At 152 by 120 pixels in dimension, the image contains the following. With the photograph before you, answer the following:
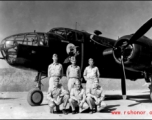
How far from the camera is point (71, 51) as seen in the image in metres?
9.29

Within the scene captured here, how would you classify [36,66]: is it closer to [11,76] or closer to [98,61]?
[98,61]

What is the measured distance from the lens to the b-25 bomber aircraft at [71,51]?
26.2 ft

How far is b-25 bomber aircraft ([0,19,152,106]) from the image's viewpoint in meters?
7.99

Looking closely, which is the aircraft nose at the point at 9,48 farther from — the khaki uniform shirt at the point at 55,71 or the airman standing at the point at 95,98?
the airman standing at the point at 95,98

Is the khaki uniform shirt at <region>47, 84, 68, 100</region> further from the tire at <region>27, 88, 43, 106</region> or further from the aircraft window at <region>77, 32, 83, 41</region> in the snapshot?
the aircraft window at <region>77, 32, 83, 41</region>

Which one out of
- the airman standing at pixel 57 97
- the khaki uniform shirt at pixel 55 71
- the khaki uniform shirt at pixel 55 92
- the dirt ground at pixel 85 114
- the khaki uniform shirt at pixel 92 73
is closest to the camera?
the dirt ground at pixel 85 114

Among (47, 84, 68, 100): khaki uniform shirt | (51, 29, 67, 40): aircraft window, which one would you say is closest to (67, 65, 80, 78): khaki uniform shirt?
(47, 84, 68, 100): khaki uniform shirt

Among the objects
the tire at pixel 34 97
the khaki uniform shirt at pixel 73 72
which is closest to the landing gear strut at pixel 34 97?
the tire at pixel 34 97

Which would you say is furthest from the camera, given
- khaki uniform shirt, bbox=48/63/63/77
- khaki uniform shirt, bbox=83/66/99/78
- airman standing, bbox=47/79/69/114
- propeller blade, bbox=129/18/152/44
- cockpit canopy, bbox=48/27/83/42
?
cockpit canopy, bbox=48/27/83/42

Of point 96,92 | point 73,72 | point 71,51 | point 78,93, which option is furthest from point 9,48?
point 96,92

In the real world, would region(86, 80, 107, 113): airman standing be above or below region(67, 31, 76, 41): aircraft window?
below

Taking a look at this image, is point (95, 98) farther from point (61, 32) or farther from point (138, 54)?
point (61, 32)

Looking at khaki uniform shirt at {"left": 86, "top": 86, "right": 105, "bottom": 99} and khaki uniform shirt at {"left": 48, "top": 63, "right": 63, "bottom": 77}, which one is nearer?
khaki uniform shirt at {"left": 86, "top": 86, "right": 105, "bottom": 99}

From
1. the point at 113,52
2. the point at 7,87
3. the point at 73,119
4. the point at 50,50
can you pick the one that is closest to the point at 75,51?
the point at 50,50
